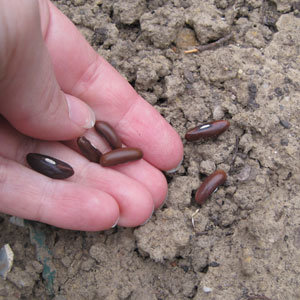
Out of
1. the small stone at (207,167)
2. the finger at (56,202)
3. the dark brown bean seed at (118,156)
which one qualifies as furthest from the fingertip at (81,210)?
the small stone at (207,167)

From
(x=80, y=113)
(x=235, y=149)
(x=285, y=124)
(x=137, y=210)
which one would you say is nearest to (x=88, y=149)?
(x=80, y=113)

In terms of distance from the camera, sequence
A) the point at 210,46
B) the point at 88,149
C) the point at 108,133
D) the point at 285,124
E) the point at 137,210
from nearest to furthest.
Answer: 1. the point at 137,210
2. the point at 88,149
3. the point at 108,133
4. the point at 285,124
5. the point at 210,46

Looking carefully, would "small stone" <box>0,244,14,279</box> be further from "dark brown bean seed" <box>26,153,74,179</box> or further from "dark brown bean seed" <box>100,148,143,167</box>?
"dark brown bean seed" <box>100,148,143,167</box>

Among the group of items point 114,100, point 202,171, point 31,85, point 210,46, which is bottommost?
point 202,171

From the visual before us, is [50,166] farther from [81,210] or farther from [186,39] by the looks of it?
[186,39]

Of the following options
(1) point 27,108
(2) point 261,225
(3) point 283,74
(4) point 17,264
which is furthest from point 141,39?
(4) point 17,264
